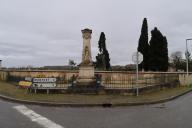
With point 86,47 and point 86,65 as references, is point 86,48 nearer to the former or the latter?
point 86,47

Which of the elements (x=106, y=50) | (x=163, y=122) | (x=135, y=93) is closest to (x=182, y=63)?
(x=106, y=50)

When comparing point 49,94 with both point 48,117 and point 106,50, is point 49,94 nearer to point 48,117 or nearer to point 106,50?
point 48,117

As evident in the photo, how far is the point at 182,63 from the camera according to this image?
9638 centimetres

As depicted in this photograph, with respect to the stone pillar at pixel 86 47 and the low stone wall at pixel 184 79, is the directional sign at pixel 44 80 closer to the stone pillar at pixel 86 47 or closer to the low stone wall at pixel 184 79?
the stone pillar at pixel 86 47

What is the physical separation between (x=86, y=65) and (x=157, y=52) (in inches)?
1613

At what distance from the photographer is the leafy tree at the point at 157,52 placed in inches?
2459

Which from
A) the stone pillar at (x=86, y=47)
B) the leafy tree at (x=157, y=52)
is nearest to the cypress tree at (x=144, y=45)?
the leafy tree at (x=157, y=52)

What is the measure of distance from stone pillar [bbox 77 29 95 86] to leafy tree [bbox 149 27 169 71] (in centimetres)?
3860

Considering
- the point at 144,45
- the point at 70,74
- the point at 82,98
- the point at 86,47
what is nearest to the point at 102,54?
the point at 144,45

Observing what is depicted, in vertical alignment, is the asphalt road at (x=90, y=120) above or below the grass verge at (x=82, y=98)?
below

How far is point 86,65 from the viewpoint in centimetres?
2453

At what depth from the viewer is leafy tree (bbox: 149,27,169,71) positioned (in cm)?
6247

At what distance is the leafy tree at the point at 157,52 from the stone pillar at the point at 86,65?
38597mm

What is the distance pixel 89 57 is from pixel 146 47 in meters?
39.0
